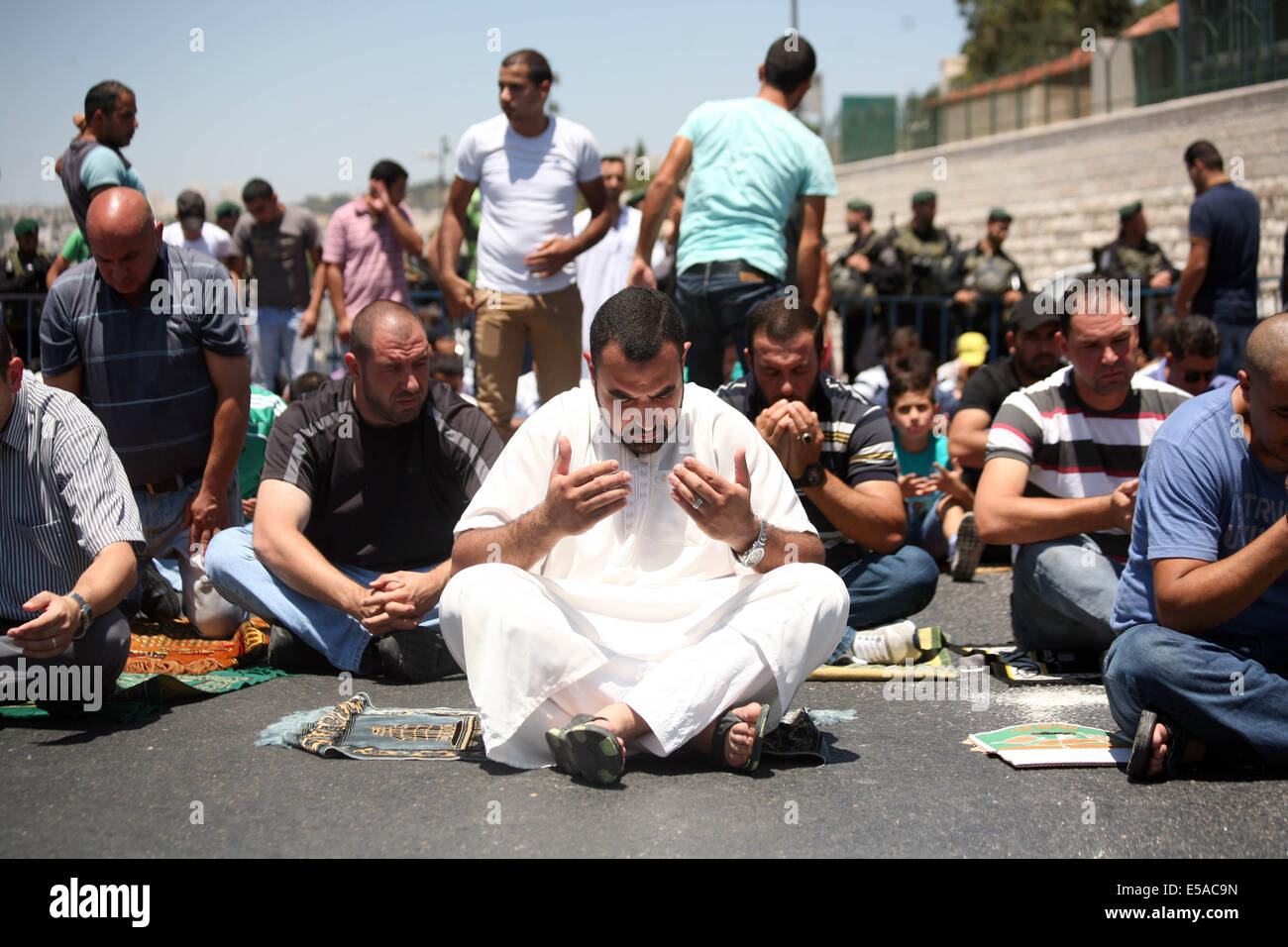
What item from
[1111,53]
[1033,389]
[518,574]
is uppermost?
[1111,53]

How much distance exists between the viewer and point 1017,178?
2594 cm

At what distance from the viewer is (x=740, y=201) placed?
6551 mm

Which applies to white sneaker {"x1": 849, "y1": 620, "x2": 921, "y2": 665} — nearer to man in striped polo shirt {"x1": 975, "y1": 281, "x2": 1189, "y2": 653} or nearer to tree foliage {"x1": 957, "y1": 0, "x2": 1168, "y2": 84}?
man in striped polo shirt {"x1": 975, "y1": 281, "x2": 1189, "y2": 653}

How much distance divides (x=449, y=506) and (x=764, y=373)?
1.40m

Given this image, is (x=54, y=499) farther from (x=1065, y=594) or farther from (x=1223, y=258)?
(x=1223, y=258)

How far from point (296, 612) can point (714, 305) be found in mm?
2724

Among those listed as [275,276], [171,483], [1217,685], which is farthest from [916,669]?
[275,276]

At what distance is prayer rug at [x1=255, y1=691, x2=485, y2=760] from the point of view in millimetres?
3891

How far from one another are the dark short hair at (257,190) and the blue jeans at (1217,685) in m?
9.15

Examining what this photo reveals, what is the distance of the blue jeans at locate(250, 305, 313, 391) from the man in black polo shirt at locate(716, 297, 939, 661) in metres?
6.80

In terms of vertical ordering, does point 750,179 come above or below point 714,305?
above

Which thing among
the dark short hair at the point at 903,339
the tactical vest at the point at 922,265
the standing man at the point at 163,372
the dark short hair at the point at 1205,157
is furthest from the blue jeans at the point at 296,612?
the tactical vest at the point at 922,265
